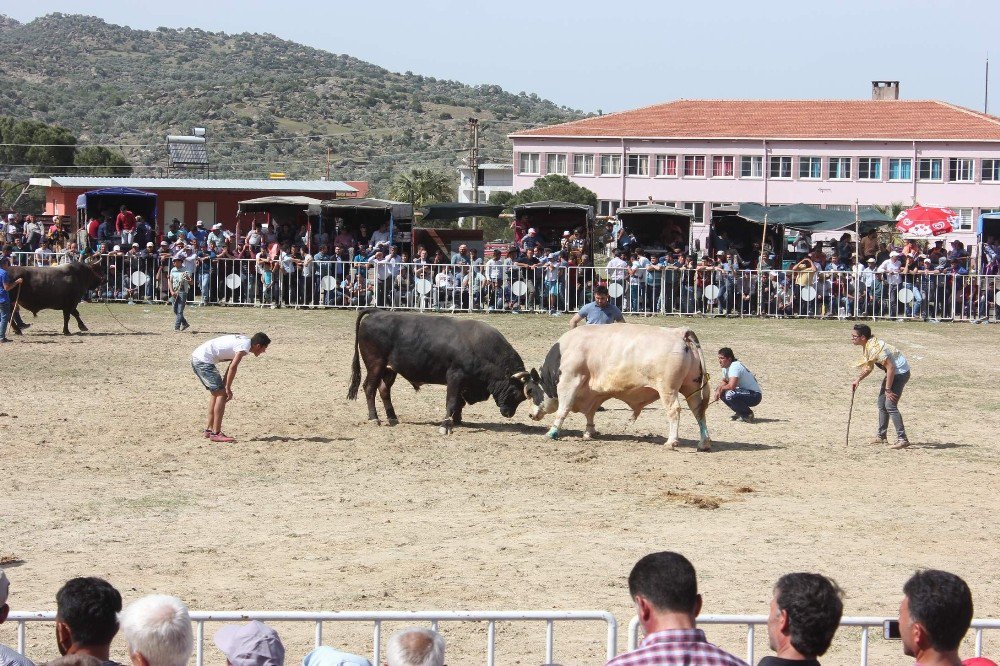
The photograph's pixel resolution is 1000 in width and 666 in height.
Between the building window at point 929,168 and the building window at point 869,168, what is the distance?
81.3 inches

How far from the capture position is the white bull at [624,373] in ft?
47.6

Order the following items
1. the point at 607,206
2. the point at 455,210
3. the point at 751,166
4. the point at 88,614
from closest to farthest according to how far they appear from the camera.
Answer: the point at 88,614 < the point at 455,210 < the point at 751,166 < the point at 607,206

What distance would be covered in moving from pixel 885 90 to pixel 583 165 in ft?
62.1

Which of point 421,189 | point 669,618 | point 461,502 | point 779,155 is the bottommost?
point 461,502

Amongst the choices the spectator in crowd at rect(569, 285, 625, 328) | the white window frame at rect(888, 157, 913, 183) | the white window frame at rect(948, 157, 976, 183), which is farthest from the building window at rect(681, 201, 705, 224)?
the spectator in crowd at rect(569, 285, 625, 328)

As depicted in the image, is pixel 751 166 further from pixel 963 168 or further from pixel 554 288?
pixel 554 288

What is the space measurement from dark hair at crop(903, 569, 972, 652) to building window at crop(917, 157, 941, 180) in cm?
6847

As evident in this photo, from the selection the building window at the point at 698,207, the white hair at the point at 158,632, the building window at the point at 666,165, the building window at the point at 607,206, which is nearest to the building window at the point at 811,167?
the building window at the point at 698,207

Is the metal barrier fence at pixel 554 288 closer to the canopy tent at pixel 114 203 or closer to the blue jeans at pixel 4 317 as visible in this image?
the canopy tent at pixel 114 203

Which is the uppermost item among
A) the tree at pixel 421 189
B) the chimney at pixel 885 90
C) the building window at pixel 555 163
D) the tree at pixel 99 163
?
the chimney at pixel 885 90

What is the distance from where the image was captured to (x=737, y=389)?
54.1 feet

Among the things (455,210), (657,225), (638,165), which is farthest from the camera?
(638,165)

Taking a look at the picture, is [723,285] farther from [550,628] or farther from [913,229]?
[550,628]

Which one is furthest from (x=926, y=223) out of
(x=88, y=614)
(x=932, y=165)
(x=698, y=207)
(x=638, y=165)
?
(x=638, y=165)
